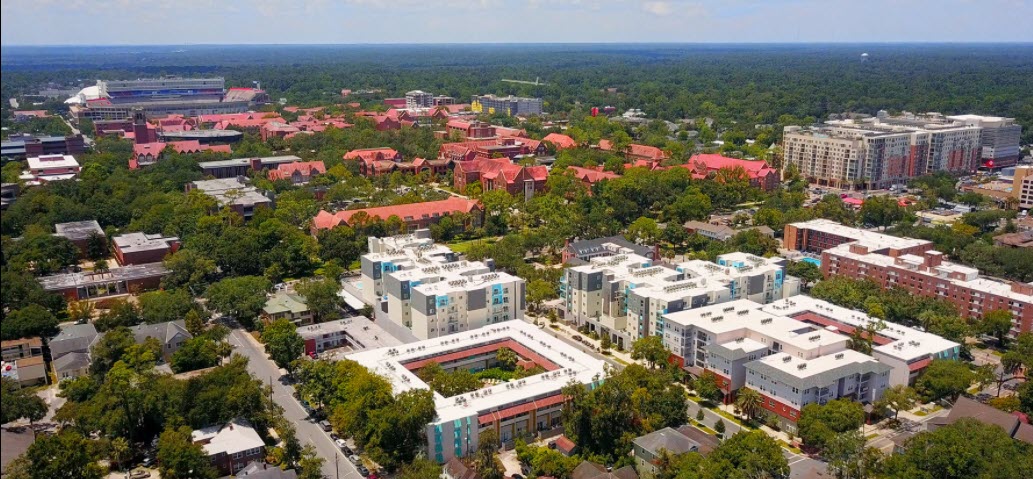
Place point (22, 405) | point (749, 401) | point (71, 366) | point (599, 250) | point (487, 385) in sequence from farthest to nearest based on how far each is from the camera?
point (599, 250) → point (71, 366) → point (487, 385) → point (749, 401) → point (22, 405)

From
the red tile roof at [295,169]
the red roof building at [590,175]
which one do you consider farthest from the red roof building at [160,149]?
the red roof building at [590,175]

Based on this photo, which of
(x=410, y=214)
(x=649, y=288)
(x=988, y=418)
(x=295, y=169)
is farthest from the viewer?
(x=295, y=169)

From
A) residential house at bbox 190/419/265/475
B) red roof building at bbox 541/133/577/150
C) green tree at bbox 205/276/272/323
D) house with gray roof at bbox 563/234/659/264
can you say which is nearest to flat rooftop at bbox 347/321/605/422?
residential house at bbox 190/419/265/475

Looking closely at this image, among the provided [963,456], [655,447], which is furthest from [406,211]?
[963,456]

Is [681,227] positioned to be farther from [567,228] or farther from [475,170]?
[475,170]

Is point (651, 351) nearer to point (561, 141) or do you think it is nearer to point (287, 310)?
point (287, 310)

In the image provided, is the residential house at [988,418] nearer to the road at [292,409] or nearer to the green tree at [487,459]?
the green tree at [487,459]

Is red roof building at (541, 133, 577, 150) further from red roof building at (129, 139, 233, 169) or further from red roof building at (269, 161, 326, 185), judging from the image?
red roof building at (129, 139, 233, 169)
